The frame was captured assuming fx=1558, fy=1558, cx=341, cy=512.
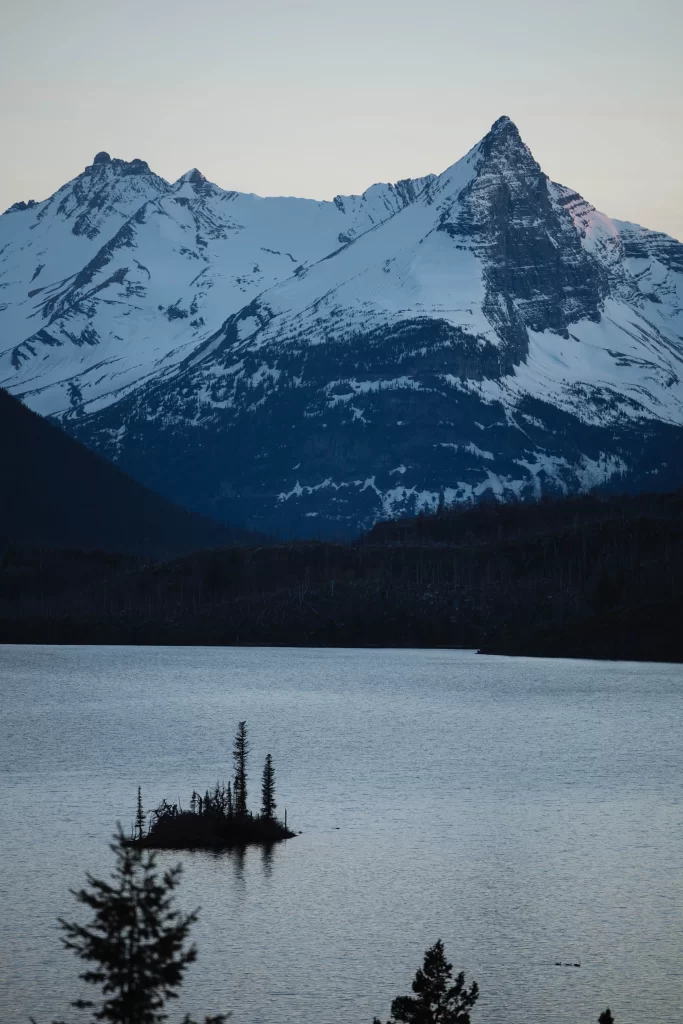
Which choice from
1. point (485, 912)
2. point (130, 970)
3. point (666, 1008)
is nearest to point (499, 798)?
point (485, 912)

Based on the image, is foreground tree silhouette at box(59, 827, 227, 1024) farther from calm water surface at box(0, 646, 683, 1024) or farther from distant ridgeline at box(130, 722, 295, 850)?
distant ridgeline at box(130, 722, 295, 850)

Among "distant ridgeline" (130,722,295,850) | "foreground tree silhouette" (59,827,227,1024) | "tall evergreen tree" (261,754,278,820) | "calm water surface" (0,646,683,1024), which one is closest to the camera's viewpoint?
"foreground tree silhouette" (59,827,227,1024)

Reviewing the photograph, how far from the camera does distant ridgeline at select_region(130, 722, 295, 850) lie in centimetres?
7925

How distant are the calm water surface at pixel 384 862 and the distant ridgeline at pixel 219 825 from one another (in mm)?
1887

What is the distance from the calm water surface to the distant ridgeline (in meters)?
1.89

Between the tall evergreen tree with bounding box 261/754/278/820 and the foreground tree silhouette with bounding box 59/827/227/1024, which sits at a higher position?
the foreground tree silhouette with bounding box 59/827/227/1024

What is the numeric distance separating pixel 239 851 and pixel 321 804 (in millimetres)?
15529

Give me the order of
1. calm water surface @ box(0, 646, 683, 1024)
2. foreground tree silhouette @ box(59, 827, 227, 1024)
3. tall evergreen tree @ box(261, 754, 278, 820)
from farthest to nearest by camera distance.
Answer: tall evergreen tree @ box(261, 754, 278, 820) → calm water surface @ box(0, 646, 683, 1024) → foreground tree silhouette @ box(59, 827, 227, 1024)

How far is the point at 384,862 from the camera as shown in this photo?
77375 mm

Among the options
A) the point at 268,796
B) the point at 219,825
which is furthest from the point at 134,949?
the point at 268,796

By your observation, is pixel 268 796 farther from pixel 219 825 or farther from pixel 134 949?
pixel 134 949

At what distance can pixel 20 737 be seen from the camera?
131000mm

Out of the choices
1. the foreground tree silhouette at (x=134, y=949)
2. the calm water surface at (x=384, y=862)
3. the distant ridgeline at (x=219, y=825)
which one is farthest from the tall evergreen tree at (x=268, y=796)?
the foreground tree silhouette at (x=134, y=949)

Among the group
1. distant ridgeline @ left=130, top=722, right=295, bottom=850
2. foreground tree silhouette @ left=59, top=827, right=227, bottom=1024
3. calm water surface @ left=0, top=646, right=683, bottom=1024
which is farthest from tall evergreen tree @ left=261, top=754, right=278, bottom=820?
foreground tree silhouette @ left=59, top=827, right=227, bottom=1024
